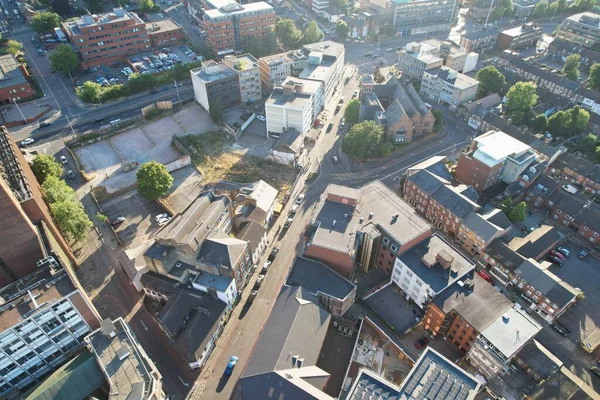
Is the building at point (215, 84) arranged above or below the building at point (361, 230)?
above

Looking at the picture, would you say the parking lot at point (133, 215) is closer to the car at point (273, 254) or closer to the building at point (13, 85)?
the car at point (273, 254)

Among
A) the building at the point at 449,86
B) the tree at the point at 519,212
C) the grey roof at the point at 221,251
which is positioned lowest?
the tree at the point at 519,212

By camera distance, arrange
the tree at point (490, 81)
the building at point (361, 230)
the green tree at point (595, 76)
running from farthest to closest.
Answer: the green tree at point (595, 76) → the tree at point (490, 81) → the building at point (361, 230)

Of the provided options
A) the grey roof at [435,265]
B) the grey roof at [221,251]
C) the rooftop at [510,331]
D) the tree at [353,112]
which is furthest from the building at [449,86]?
the grey roof at [221,251]

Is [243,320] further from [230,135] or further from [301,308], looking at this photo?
[230,135]

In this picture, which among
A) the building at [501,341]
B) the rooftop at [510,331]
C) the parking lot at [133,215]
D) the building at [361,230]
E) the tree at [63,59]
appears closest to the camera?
the rooftop at [510,331]

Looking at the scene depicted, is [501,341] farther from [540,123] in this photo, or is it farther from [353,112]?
[540,123]
